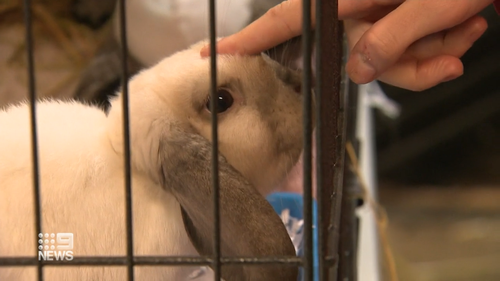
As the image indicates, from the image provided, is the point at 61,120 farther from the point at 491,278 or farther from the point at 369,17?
the point at 491,278

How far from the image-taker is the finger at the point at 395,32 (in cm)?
83

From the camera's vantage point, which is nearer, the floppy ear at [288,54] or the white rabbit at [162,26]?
the floppy ear at [288,54]

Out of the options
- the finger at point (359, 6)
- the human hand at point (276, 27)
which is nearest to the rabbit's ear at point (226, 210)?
the human hand at point (276, 27)

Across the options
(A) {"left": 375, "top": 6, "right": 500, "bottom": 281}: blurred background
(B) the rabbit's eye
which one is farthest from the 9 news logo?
(A) {"left": 375, "top": 6, "right": 500, "bottom": 281}: blurred background

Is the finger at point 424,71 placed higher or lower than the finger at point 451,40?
lower

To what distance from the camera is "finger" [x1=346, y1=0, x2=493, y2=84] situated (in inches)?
32.5

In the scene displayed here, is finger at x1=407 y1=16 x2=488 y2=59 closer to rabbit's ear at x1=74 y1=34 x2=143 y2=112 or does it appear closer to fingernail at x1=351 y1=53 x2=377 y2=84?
fingernail at x1=351 y1=53 x2=377 y2=84

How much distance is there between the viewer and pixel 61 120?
3.27ft

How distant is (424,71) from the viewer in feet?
3.05

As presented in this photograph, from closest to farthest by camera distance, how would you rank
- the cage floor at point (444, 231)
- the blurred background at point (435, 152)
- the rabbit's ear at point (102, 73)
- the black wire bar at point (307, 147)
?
the black wire bar at point (307, 147)
the rabbit's ear at point (102, 73)
the blurred background at point (435, 152)
the cage floor at point (444, 231)

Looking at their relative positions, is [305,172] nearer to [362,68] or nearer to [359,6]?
[362,68]

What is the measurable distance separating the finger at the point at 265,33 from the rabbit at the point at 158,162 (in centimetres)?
2

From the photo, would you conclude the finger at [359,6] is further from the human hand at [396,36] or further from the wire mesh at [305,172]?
the wire mesh at [305,172]

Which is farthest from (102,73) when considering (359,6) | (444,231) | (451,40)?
(444,231)
